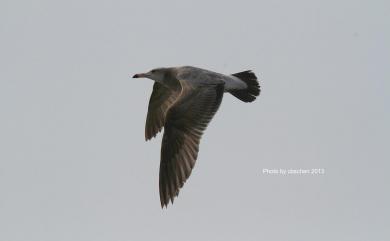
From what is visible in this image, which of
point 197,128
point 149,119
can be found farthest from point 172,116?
point 149,119

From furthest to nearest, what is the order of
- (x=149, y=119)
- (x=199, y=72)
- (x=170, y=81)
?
(x=149, y=119), (x=170, y=81), (x=199, y=72)

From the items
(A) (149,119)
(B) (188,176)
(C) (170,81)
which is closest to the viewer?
(B) (188,176)

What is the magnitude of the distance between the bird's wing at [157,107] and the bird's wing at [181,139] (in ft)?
7.87

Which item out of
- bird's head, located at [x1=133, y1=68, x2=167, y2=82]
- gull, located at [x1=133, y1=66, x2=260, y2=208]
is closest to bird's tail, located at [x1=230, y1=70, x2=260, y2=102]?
gull, located at [x1=133, y1=66, x2=260, y2=208]

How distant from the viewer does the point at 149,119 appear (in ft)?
43.2

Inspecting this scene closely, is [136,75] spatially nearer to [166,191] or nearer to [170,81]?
[170,81]

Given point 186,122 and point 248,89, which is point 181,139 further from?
point 248,89

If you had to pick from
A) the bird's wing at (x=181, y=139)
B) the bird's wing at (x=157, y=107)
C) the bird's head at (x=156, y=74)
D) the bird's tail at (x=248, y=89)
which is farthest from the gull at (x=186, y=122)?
the bird's wing at (x=157, y=107)

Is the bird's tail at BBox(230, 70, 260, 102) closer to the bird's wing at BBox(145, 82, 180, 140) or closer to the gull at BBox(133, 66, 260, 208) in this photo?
the gull at BBox(133, 66, 260, 208)

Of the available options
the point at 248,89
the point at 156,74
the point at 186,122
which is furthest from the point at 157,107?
the point at 186,122

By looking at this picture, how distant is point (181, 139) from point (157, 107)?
2.82 m

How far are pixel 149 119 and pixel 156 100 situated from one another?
13.8 inches

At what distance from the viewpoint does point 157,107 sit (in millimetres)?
13148

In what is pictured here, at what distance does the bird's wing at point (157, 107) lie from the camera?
513 inches
